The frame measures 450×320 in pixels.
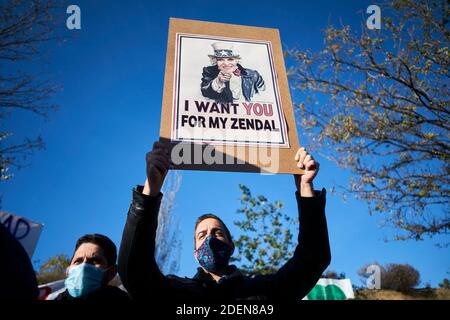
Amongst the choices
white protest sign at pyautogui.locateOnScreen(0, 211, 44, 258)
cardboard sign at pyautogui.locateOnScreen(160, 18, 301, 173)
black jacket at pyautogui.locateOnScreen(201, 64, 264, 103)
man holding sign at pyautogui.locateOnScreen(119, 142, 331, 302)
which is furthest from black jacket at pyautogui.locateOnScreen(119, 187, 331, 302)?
white protest sign at pyautogui.locateOnScreen(0, 211, 44, 258)

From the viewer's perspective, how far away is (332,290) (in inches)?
526

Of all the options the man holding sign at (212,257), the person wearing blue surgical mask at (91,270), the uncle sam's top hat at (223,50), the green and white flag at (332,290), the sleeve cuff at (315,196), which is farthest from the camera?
the green and white flag at (332,290)

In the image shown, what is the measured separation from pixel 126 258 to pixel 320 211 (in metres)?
1.22

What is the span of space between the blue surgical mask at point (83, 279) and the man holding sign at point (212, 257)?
78 cm

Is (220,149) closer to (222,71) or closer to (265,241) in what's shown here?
(222,71)

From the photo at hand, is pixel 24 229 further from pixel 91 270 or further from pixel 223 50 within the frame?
pixel 223 50

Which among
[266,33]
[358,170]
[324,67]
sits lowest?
[266,33]

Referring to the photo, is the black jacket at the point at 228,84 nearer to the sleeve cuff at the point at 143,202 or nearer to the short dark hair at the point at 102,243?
the sleeve cuff at the point at 143,202

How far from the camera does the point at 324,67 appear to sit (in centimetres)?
838

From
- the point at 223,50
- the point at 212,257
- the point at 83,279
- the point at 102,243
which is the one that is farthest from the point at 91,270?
the point at 223,50

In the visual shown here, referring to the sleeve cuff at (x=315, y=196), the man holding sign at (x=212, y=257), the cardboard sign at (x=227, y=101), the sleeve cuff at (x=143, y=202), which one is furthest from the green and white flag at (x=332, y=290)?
the sleeve cuff at (x=143, y=202)

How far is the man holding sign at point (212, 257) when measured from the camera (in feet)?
5.84

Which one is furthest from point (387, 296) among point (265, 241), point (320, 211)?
point (320, 211)

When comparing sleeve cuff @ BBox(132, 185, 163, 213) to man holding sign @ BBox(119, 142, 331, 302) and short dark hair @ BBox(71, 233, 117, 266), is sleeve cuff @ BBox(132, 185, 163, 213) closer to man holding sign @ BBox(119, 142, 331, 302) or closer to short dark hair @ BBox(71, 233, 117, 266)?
man holding sign @ BBox(119, 142, 331, 302)
